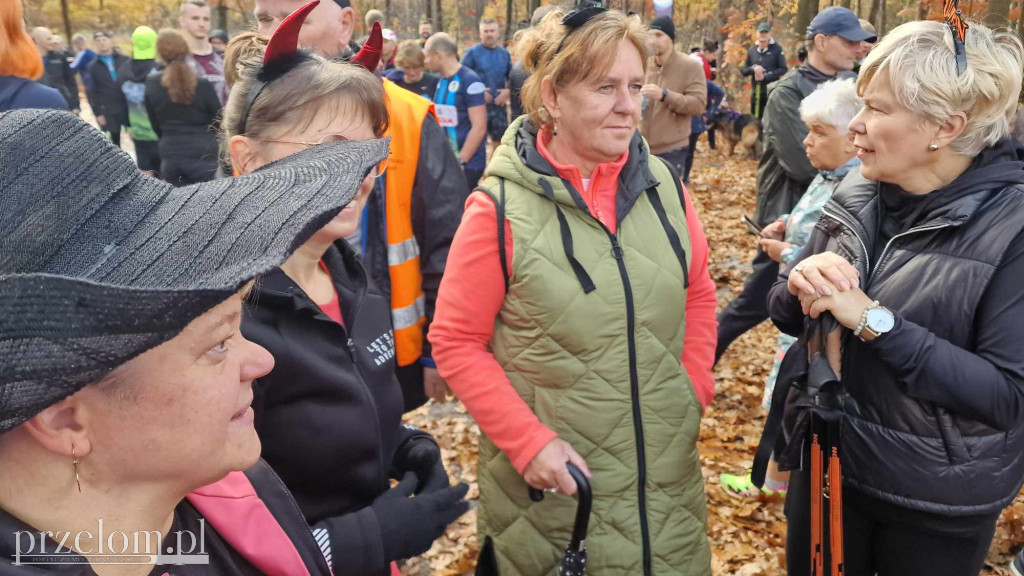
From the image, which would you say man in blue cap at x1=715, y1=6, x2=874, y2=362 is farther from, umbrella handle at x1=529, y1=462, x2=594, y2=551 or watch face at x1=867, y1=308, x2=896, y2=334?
umbrella handle at x1=529, y1=462, x2=594, y2=551

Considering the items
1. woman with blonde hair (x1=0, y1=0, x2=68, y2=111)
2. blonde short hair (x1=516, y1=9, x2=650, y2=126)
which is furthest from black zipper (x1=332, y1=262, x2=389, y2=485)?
woman with blonde hair (x1=0, y1=0, x2=68, y2=111)

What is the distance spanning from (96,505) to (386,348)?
1.05 metres

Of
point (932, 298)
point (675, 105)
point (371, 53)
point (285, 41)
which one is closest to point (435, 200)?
point (371, 53)

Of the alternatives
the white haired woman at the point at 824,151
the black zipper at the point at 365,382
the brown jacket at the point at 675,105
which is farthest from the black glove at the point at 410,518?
the brown jacket at the point at 675,105

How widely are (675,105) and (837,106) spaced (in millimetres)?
4377

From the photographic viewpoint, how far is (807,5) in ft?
48.0

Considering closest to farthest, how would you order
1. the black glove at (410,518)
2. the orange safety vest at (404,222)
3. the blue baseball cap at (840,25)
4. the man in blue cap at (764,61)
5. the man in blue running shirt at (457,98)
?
1. the black glove at (410,518)
2. the orange safety vest at (404,222)
3. the blue baseball cap at (840,25)
4. the man in blue running shirt at (457,98)
5. the man in blue cap at (764,61)

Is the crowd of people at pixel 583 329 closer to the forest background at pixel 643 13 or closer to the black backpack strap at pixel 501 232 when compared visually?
the black backpack strap at pixel 501 232

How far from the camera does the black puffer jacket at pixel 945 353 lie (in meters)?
1.95

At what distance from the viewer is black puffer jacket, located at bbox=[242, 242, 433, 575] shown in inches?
64.2

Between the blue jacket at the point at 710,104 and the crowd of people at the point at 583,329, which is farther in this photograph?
the blue jacket at the point at 710,104

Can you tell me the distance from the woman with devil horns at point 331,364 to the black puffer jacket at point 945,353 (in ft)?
4.33

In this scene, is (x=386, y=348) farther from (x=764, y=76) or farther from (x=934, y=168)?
(x=764, y=76)

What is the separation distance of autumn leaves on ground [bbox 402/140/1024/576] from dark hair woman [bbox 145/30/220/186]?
3.48 m
